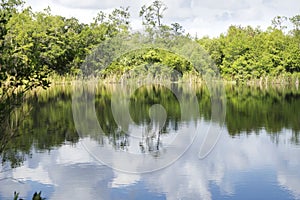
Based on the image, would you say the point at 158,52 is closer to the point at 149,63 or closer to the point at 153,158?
the point at 149,63

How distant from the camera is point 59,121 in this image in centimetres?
1694

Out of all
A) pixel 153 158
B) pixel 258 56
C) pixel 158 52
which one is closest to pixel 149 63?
pixel 158 52

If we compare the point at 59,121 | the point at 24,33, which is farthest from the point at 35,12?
the point at 59,121

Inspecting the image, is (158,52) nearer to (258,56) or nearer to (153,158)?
(258,56)

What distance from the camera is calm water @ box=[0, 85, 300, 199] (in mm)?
8703

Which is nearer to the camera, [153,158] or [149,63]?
[153,158]

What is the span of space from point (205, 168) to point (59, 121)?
26.0 ft

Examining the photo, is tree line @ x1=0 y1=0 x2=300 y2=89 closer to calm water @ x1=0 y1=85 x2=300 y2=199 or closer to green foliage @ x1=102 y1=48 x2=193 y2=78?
green foliage @ x1=102 y1=48 x2=193 y2=78

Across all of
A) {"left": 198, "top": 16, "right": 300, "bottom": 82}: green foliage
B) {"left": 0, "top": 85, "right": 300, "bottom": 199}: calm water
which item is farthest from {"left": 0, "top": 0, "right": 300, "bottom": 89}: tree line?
{"left": 0, "top": 85, "right": 300, "bottom": 199}: calm water

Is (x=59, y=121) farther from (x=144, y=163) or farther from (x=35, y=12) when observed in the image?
(x=35, y=12)

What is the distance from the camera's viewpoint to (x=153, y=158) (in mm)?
11422

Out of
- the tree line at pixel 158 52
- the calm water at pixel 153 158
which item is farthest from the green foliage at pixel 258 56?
the calm water at pixel 153 158

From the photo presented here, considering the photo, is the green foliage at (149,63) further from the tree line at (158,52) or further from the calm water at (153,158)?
the calm water at (153,158)

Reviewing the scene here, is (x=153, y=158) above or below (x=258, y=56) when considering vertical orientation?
below
